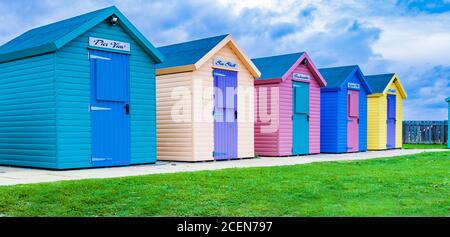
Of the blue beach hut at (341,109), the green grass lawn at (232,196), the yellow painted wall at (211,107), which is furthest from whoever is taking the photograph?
the blue beach hut at (341,109)

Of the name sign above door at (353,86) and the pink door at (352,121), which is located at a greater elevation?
the name sign above door at (353,86)

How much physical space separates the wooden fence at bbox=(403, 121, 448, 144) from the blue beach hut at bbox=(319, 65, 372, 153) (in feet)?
44.8

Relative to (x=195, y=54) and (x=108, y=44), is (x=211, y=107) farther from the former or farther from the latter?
(x=108, y=44)

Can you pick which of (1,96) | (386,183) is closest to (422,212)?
(386,183)

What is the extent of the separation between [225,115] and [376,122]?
429 inches

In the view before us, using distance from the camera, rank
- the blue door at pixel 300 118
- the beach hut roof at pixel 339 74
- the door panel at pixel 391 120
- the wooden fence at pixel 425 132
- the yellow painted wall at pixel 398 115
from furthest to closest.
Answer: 1. the wooden fence at pixel 425 132
2. the yellow painted wall at pixel 398 115
3. the door panel at pixel 391 120
4. the beach hut roof at pixel 339 74
5. the blue door at pixel 300 118

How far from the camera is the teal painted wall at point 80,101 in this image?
12109mm

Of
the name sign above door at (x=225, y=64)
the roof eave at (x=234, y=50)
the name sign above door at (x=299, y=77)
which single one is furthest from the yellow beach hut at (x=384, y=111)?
the name sign above door at (x=225, y=64)

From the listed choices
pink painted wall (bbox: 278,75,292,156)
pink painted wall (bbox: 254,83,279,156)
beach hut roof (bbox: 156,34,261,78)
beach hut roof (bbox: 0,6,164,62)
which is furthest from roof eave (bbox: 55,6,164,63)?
pink painted wall (bbox: 278,75,292,156)

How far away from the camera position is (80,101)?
41.0ft

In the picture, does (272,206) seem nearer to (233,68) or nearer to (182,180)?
(182,180)

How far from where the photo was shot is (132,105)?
13.7 metres

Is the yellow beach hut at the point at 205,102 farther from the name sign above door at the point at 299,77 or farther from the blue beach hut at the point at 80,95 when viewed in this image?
the name sign above door at the point at 299,77

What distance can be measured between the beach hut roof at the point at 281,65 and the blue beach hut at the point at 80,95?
5462 millimetres
